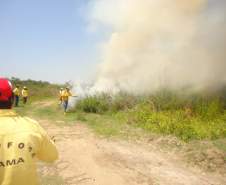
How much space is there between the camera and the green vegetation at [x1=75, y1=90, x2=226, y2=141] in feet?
48.6

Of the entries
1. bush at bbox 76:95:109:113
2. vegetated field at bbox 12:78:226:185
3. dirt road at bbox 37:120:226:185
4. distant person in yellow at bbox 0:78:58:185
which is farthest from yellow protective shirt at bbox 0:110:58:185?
bush at bbox 76:95:109:113

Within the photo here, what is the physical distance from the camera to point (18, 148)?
291 centimetres

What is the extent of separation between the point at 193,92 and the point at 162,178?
12.2 meters

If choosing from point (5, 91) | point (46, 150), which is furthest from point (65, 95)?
point (5, 91)

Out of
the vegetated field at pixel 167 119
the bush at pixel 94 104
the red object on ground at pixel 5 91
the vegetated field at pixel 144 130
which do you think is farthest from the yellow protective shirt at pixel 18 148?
the bush at pixel 94 104

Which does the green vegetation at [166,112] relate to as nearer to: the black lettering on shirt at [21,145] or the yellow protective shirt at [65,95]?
the yellow protective shirt at [65,95]

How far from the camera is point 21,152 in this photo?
2912mm

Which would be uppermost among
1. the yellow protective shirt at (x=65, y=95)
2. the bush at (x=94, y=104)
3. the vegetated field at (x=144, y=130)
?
the yellow protective shirt at (x=65, y=95)

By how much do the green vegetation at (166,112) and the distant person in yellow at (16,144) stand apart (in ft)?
36.1

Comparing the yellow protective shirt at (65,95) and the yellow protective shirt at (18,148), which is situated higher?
the yellow protective shirt at (65,95)

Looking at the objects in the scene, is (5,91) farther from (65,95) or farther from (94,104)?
(94,104)

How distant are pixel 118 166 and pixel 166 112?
911 centimetres

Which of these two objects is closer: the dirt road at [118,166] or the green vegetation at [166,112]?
the dirt road at [118,166]

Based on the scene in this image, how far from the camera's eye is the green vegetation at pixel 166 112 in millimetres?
14812
